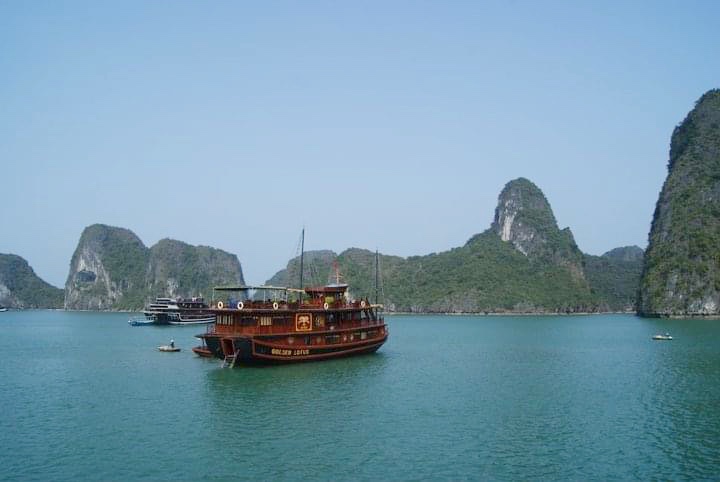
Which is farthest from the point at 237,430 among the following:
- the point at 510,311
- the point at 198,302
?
the point at 510,311

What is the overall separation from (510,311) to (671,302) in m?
59.2

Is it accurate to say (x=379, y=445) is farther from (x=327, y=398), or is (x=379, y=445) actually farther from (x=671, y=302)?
(x=671, y=302)

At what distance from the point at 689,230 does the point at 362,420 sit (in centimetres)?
11282

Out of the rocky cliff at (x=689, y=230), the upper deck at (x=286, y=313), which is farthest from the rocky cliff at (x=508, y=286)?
the upper deck at (x=286, y=313)

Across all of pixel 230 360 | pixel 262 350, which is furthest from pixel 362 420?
pixel 230 360

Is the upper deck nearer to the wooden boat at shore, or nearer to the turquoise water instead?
the wooden boat at shore

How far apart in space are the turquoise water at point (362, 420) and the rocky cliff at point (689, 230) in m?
75.1

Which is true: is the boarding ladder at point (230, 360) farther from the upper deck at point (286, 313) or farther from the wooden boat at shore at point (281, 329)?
the upper deck at point (286, 313)

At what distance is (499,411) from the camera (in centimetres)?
2953

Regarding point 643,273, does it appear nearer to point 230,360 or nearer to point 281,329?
point 281,329

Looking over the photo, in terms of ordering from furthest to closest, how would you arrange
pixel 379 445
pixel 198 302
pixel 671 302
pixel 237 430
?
pixel 671 302 < pixel 198 302 < pixel 237 430 < pixel 379 445

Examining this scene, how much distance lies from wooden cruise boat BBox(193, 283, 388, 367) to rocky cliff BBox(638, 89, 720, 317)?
89.5 meters

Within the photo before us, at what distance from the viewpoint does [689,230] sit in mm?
122000

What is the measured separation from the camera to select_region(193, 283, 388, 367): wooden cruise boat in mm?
42500
